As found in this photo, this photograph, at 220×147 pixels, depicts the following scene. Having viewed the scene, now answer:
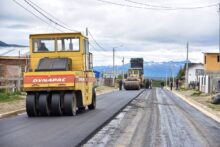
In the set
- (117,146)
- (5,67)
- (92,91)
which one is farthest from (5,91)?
(117,146)

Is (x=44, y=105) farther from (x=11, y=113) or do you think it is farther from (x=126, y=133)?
(x=126, y=133)

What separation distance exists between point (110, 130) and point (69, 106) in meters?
5.32

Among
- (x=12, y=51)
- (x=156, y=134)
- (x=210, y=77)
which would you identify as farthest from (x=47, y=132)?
(x=12, y=51)

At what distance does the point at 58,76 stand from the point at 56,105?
44.9 inches

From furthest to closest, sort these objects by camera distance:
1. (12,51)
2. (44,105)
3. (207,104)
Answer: (12,51)
(207,104)
(44,105)

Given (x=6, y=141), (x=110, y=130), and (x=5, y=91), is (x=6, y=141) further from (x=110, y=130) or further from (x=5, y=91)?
(x=5, y=91)

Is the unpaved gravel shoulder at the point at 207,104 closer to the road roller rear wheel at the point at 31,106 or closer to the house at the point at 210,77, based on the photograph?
the house at the point at 210,77

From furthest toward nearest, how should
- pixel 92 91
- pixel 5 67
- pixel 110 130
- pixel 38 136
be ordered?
pixel 5 67
pixel 92 91
pixel 110 130
pixel 38 136

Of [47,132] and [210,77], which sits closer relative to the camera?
[47,132]

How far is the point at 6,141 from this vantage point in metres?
12.5

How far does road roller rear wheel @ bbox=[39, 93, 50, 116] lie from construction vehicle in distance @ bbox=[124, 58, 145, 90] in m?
44.7

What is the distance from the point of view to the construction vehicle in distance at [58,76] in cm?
2036

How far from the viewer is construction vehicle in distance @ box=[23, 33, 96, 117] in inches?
802

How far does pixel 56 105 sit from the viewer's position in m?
20.3
